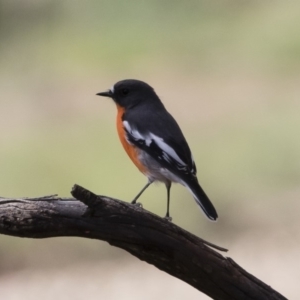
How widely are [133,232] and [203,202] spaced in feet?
2.67

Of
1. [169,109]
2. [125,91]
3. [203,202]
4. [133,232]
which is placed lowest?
[133,232]

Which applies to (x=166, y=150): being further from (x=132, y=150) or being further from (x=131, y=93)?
(x=131, y=93)

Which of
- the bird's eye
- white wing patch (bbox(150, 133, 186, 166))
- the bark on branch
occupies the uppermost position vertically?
the bird's eye

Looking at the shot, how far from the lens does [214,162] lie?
10148 mm

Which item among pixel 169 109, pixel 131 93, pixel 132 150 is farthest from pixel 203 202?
pixel 169 109

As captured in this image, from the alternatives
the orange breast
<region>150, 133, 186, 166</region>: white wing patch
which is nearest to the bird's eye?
the orange breast

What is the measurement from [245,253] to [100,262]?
1.54 meters

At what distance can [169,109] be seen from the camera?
38.6ft

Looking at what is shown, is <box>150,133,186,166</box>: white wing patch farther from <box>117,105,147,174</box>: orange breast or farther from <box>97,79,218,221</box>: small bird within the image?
<box>117,105,147,174</box>: orange breast

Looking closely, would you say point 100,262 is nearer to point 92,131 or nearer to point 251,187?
point 251,187

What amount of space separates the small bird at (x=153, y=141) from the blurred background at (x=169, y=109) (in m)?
2.89

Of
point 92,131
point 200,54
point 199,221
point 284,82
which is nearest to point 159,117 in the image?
point 199,221

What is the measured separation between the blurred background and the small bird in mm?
2886

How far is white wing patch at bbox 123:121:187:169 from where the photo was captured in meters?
4.64
